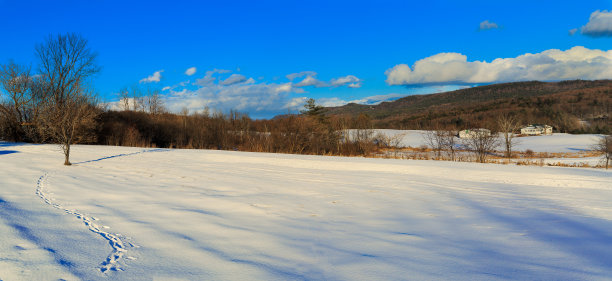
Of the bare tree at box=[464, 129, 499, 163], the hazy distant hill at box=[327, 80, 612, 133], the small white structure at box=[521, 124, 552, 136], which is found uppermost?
the hazy distant hill at box=[327, 80, 612, 133]

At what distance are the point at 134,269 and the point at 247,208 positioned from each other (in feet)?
8.99

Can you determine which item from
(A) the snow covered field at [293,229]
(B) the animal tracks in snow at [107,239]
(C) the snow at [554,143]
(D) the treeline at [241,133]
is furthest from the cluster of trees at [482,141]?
(B) the animal tracks in snow at [107,239]

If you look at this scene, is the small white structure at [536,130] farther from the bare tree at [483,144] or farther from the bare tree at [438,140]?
the bare tree at [483,144]

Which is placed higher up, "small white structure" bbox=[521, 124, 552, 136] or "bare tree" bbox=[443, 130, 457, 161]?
"small white structure" bbox=[521, 124, 552, 136]

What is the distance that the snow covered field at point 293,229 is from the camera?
2.73m

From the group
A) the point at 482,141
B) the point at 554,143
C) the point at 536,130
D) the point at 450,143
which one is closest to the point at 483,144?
the point at 482,141

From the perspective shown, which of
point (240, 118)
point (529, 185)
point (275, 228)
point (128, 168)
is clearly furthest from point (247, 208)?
point (240, 118)

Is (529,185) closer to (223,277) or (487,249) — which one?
(487,249)

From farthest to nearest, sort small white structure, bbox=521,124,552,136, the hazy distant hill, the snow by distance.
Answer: the hazy distant hill, small white structure, bbox=521,124,552,136, the snow

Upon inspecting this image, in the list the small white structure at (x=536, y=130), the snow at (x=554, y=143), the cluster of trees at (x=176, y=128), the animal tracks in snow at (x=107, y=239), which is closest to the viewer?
the animal tracks in snow at (x=107, y=239)

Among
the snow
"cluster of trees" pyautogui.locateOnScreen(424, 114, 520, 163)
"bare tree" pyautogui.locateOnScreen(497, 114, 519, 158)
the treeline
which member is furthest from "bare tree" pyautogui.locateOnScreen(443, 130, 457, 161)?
the treeline

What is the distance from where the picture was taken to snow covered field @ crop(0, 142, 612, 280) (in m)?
2.73

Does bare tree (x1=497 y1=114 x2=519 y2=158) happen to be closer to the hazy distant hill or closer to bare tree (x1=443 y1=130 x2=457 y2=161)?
bare tree (x1=443 y1=130 x2=457 y2=161)

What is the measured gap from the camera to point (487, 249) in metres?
3.47
